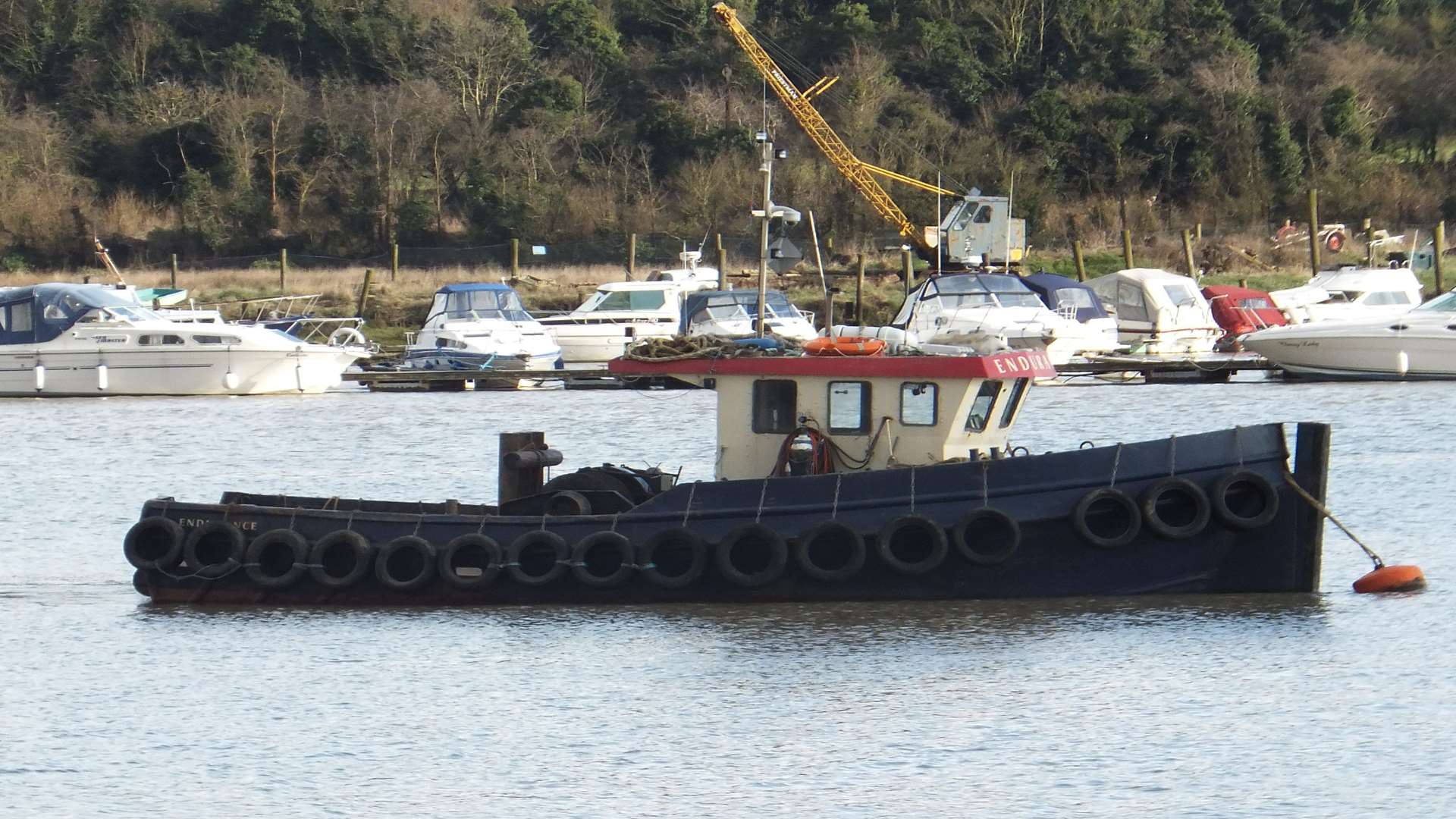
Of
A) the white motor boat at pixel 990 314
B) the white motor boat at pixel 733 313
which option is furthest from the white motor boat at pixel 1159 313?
the white motor boat at pixel 733 313

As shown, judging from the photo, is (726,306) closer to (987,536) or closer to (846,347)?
(846,347)

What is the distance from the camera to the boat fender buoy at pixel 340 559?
15.3 m

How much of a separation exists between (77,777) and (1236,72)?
50354 millimetres

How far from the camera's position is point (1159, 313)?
137 ft

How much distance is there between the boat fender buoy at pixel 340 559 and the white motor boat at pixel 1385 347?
23696 mm

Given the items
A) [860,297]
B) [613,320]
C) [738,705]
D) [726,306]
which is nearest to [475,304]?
[613,320]

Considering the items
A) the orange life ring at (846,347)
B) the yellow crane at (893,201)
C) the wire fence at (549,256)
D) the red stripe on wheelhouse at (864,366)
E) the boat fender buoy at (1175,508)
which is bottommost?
the boat fender buoy at (1175,508)

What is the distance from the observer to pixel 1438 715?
12.6 metres

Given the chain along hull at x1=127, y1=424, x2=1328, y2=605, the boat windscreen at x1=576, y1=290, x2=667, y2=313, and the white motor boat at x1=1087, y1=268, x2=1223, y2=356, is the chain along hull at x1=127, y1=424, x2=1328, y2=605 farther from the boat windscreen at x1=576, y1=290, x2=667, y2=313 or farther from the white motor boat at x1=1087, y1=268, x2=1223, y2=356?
the boat windscreen at x1=576, y1=290, x2=667, y2=313

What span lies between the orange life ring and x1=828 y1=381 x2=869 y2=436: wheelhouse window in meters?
0.25

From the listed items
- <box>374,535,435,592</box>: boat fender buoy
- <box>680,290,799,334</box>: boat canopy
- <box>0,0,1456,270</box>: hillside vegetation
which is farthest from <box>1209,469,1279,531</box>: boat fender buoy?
<box>0,0,1456,270</box>: hillside vegetation

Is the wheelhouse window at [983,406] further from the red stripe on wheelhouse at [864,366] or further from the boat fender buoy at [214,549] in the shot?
the boat fender buoy at [214,549]

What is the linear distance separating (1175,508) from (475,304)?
28068 mm

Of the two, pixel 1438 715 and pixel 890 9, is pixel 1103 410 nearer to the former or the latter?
pixel 1438 715
